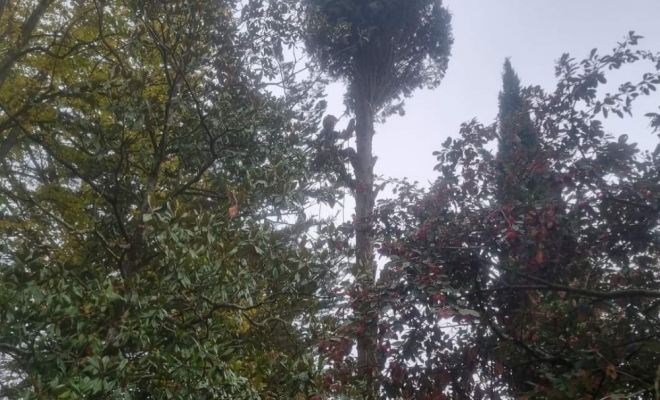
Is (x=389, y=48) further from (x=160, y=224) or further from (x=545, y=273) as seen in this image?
(x=160, y=224)

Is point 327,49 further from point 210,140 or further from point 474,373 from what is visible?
point 474,373

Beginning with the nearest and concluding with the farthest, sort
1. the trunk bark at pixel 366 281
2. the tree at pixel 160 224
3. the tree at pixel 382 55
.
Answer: the tree at pixel 160 224 → the trunk bark at pixel 366 281 → the tree at pixel 382 55

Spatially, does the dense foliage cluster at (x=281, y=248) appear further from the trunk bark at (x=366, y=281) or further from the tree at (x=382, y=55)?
the tree at (x=382, y=55)

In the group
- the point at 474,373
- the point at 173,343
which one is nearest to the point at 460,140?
the point at 474,373

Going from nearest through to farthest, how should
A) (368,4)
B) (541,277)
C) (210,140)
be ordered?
(541,277), (210,140), (368,4)

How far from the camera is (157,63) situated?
5988 mm

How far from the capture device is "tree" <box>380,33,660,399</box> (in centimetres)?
372

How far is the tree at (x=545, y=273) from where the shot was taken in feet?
12.2

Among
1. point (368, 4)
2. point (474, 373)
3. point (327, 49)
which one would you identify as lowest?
point (474, 373)

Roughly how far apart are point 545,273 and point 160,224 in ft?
10.2

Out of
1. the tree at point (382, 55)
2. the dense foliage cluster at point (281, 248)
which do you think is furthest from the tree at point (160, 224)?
the tree at point (382, 55)

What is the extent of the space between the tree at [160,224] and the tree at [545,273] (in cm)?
100

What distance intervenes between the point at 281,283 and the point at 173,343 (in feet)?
3.78

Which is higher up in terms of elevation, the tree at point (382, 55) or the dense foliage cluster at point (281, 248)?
the tree at point (382, 55)
